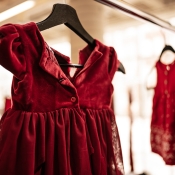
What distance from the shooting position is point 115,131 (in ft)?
1.97

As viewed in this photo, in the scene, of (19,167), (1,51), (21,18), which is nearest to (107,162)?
(19,167)

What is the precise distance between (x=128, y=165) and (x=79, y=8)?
0.88 meters

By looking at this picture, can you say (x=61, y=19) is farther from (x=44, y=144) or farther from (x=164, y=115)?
(x=164, y=115)

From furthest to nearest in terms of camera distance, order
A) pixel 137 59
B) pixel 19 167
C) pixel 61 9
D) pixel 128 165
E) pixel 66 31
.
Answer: pixel 66 31 < pixel 137 59 < pixel 128 165 < pixel 61 9 < pixel 19 167

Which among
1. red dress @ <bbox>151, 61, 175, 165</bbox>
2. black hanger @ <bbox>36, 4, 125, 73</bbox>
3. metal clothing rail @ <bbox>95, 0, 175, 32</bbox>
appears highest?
metal clothing rail @ <bbox>95, 0, 175, 32</bbox>

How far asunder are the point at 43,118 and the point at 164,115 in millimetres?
554

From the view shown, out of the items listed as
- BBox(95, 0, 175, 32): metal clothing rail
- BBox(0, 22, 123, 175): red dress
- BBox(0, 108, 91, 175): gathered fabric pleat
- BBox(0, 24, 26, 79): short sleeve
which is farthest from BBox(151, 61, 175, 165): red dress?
BBox(0, 24, 26, 79): short sleeve

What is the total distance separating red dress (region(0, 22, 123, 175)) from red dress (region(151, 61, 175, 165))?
1.13 ft

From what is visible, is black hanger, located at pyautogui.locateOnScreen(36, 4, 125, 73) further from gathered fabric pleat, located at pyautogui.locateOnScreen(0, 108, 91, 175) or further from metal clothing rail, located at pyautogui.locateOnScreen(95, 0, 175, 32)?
gathered fabric pleat, located at pyautogui.locateOnScreen(0, 108, 91, 175)

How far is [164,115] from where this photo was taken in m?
0.83

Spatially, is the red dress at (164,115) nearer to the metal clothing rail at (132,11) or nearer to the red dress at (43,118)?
the metal clothing rail at (132,11)

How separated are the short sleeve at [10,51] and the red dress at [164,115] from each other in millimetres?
597

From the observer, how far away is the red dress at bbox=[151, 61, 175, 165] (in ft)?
→ 2.66

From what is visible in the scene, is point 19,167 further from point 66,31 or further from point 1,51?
point 66,31
